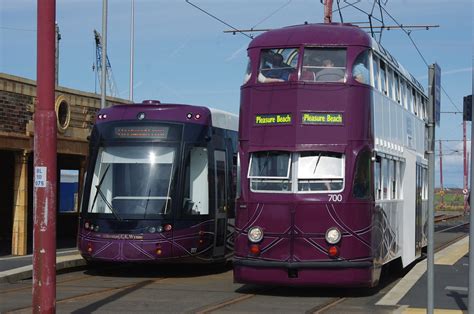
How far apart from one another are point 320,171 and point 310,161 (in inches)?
9.0

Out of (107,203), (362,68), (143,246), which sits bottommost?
(143,246)

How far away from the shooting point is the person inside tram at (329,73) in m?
12.9

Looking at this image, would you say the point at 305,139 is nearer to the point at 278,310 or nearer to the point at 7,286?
the point at 278,310

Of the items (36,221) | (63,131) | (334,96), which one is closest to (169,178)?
(334,96)

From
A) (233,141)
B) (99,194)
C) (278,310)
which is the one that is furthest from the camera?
(233,141)

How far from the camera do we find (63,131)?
A: 22594 millimetres


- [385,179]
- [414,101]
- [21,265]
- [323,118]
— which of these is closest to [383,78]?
[385,179]

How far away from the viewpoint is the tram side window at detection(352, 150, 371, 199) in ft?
41.2

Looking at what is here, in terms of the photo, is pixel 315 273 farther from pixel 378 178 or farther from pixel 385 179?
pixel 385 179

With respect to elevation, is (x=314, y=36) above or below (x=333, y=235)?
above

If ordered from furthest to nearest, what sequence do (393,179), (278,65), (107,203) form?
(107,203)
(393,179)
(278,65)

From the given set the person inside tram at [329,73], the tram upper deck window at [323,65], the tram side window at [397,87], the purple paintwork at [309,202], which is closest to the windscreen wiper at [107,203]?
the purple paintwork at [309,202]

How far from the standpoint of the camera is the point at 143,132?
15.7 m

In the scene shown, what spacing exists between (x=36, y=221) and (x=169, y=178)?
6374 mm
